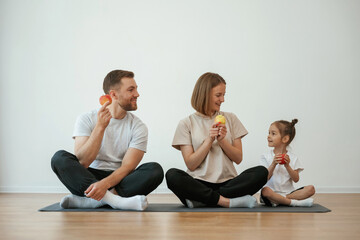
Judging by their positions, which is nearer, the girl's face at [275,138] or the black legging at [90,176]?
the black legging at [90,176]

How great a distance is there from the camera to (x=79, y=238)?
166 centimetres

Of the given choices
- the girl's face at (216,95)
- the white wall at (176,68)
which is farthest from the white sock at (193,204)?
the white wall at (176,68)

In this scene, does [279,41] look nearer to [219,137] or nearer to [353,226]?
[219,137]

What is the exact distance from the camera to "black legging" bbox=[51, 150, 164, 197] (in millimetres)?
2525

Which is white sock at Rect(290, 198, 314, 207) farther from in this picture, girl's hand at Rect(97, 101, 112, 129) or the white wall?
the white wall

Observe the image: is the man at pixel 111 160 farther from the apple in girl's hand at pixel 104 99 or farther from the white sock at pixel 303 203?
the white sock at pixel 303 203

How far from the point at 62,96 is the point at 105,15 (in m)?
0.82

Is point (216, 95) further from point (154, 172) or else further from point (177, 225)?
point (177, 225)

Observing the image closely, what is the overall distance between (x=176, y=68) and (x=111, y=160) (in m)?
1.56

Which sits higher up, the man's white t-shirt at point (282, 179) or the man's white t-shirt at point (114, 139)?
the man's white t-shirt at point (114, 139)

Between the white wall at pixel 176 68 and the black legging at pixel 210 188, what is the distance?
1.40m

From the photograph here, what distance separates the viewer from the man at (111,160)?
253 centimetres

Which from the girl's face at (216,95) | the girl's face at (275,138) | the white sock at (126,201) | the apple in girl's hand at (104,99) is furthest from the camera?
the girl's face at (275,138)

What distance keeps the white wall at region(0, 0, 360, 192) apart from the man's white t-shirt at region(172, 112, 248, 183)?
1213 millimetres
